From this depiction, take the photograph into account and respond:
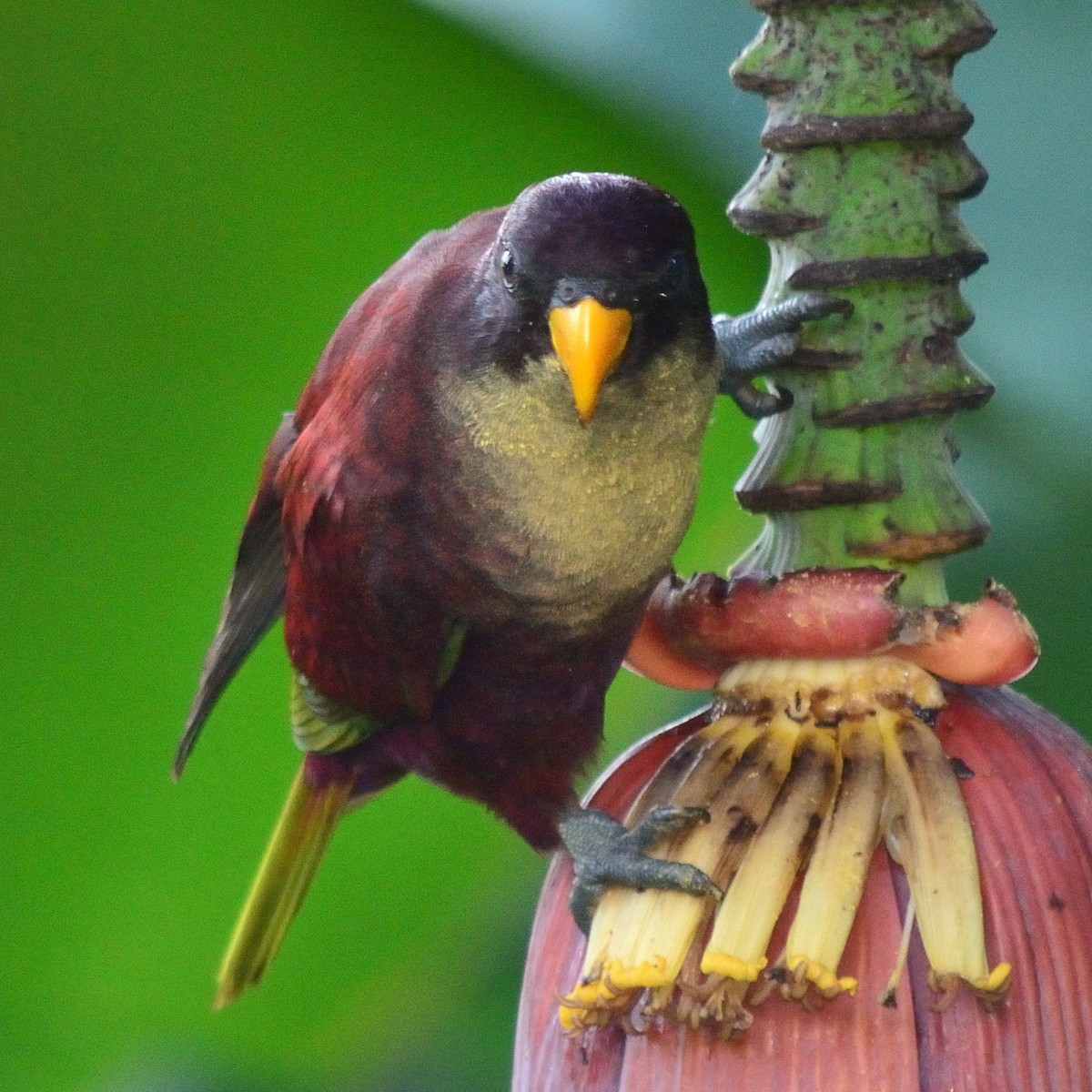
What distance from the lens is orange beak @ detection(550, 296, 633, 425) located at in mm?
789

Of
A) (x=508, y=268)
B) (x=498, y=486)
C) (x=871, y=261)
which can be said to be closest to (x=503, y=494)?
(x=498, y=486)

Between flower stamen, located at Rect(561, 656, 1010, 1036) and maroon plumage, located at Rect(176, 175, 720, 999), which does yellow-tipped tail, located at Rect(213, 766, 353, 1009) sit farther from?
flower stamen, located at Rect(561, 656, 1010, 1036)

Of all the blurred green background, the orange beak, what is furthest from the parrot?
the blurred green background

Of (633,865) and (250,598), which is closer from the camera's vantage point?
(633,865)

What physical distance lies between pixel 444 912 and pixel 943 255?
33.7 inches

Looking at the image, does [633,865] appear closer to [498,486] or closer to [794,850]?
[794,850]

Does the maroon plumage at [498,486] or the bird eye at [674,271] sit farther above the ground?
the bird eye at [674,271]

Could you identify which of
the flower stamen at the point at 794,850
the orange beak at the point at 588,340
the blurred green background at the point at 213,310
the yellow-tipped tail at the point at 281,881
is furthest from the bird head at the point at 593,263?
the yellow-tipped tail at the point at 281,881

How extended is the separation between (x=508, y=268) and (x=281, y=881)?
58 cm

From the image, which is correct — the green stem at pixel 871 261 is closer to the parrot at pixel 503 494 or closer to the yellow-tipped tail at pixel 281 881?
the parrot at pixel 503 494

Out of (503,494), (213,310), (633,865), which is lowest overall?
(633,865)

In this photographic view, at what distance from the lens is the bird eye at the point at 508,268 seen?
2.75ft

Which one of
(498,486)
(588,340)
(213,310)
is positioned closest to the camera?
(588,340)

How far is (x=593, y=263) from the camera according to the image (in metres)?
0.80
